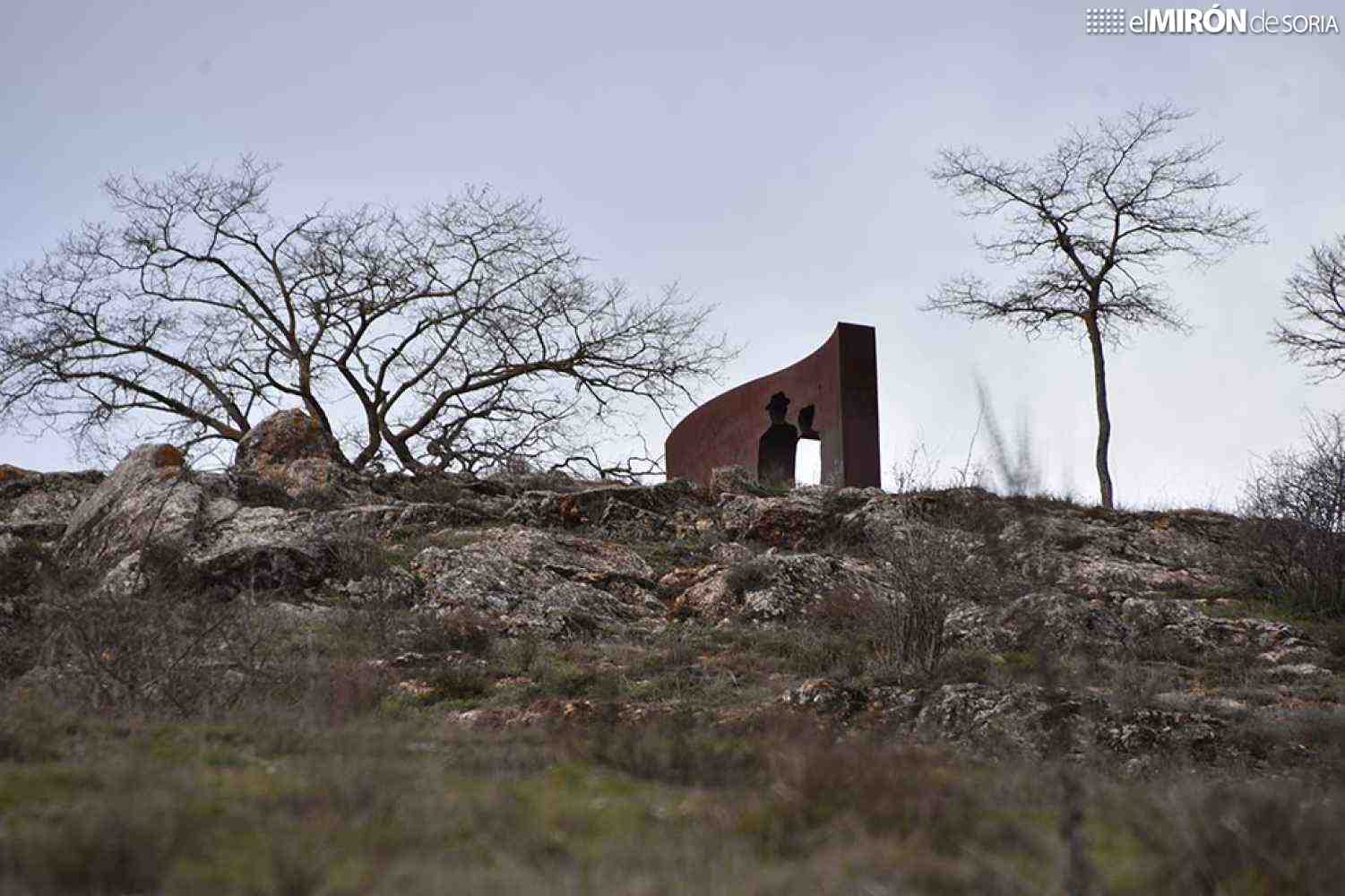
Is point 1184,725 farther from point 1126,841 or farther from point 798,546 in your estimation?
point 798,546

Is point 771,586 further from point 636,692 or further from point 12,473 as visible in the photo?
point 12,473

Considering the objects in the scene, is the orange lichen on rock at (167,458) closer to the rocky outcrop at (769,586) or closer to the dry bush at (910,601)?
the rocky outcrop at (769,586)

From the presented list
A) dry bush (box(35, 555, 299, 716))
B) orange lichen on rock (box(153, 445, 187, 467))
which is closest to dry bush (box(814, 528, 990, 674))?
dry bush (box(35, 555, 299, 716))

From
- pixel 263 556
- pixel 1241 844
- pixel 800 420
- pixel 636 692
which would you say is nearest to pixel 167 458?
pixel 263 556

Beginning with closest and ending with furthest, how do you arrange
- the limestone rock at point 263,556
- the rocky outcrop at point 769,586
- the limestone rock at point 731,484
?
the limestone rock at point 263,556 → the rocky outcrop at point 769,586 → the limestone rock at point 731,484

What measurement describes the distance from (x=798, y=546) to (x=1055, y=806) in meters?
10.2

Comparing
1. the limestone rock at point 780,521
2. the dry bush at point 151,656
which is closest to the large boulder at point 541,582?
the limestone rock at point 780,521

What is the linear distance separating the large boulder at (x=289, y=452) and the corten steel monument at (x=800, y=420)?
6.57 m

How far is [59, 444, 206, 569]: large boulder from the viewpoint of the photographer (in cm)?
1183

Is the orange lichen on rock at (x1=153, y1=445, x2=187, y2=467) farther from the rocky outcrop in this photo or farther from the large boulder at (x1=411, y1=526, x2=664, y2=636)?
the rocky outcrop

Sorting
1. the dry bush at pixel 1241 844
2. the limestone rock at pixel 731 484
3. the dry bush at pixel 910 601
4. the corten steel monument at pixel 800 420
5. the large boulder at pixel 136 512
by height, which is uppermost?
the corten steel monument at pixel 800 420

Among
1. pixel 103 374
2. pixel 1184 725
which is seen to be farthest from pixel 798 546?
pixel 103 374

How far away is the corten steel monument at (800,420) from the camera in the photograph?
60.0 feet

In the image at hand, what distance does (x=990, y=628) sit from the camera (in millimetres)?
10602
